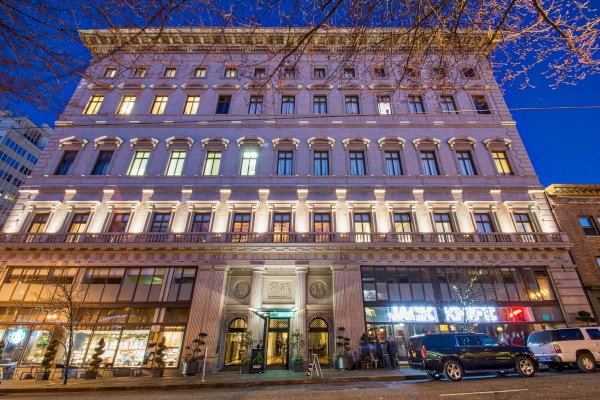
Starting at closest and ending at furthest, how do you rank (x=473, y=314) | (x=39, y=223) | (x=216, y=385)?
(x=216, y=385) < (x=473, y=314) < (x=39, y=223)

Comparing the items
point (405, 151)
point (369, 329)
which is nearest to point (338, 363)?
point (369, 329)

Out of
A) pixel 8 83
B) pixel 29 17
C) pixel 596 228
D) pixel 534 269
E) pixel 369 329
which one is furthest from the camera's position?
pixel 596 228

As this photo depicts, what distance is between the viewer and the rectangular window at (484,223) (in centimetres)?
2012

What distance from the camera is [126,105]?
26.0m

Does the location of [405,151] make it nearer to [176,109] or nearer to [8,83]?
[176,109]

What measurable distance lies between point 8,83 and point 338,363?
17191 millimetres

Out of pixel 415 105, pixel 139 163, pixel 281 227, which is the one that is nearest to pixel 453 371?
pixel 281 227

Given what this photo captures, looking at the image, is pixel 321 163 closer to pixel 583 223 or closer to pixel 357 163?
pixel 357 163

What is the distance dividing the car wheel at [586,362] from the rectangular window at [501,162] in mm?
13736

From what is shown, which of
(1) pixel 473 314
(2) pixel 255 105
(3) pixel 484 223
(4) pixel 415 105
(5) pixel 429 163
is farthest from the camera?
(2) pixel 255 105

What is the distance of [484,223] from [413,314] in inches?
340

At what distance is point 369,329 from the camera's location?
685 inches

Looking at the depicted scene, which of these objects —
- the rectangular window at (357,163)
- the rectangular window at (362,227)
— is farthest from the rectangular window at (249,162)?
the rectangular window at (362,227)

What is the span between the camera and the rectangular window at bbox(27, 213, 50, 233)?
20.4 meters
